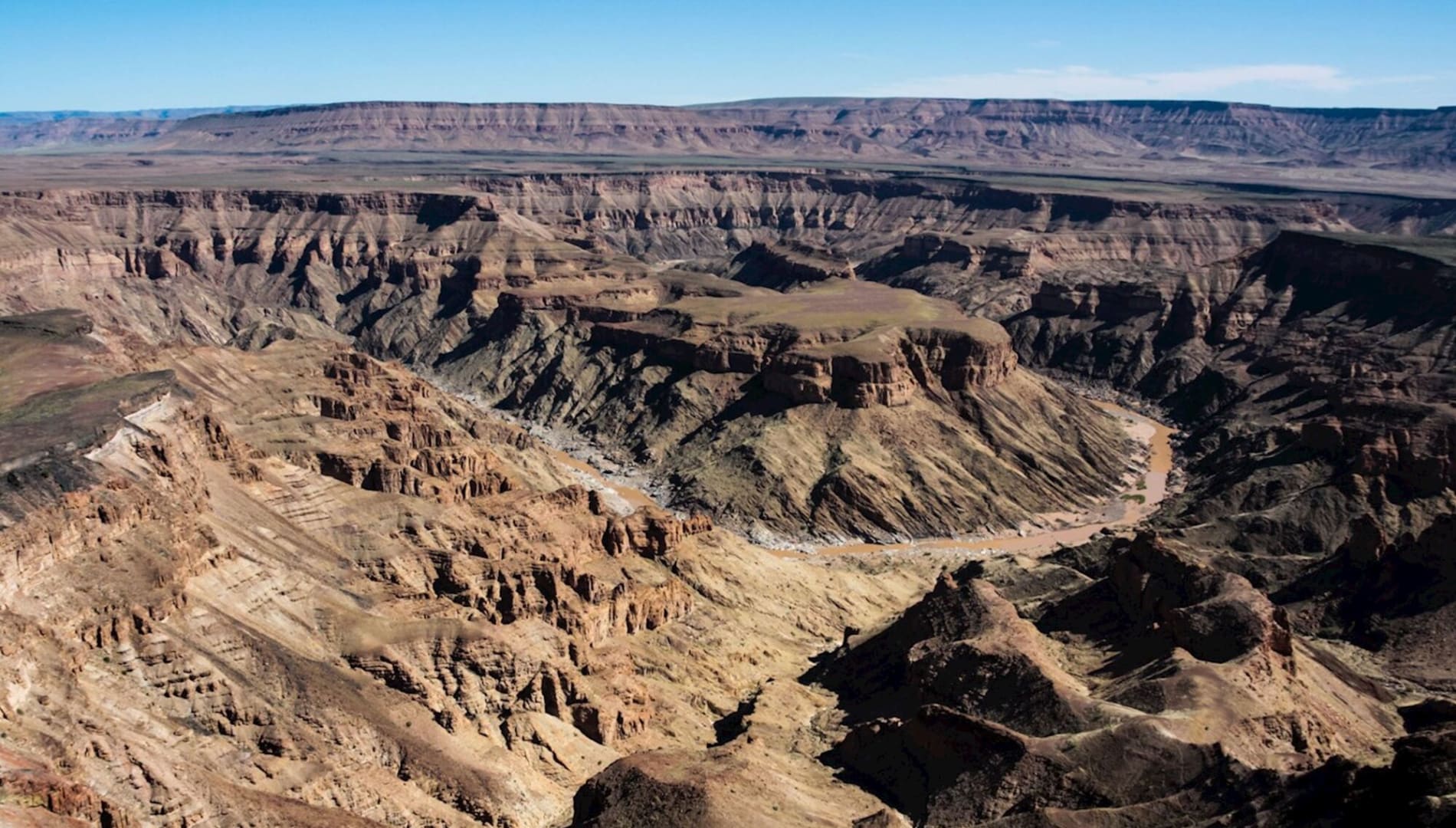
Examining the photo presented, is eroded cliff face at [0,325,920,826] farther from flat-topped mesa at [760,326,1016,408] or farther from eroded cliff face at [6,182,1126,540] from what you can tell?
flat-topped mesa at [760,326,1016,408]

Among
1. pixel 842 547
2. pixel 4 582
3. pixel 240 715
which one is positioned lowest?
pixel 842 547

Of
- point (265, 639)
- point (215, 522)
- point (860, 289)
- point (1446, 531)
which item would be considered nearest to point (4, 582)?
point (265, 639)

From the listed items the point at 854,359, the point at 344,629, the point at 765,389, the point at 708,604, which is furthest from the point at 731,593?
the point at 765,389

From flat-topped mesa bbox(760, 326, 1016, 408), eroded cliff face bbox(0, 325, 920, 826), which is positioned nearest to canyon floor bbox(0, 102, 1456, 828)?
eroded cliff face bbox(0, 325, 920, 826)

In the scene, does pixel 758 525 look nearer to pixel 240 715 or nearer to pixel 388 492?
pixel 388 492

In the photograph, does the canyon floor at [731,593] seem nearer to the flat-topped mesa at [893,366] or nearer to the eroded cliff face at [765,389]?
the flat-topped mesa at [893,366]

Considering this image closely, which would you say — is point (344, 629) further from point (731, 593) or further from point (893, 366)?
point (893, 366)

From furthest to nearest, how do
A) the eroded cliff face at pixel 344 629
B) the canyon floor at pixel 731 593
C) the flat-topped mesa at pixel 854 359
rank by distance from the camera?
the flat-topped mesa at pixel 854 359, the canyon floor at pixel 731 593, the eroded cliff face at pixel 344 629

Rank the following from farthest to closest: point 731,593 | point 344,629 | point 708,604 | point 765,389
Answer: point 765,389, point 731,593, point 708,604, point 344,629

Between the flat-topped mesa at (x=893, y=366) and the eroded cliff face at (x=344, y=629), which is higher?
the flat-topped mesa at (x=893, y=366)

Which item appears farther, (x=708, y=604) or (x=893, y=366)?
(x=893, y=366)

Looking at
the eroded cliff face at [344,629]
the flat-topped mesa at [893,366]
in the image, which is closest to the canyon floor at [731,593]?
the eroded cliff face at [344,629]
